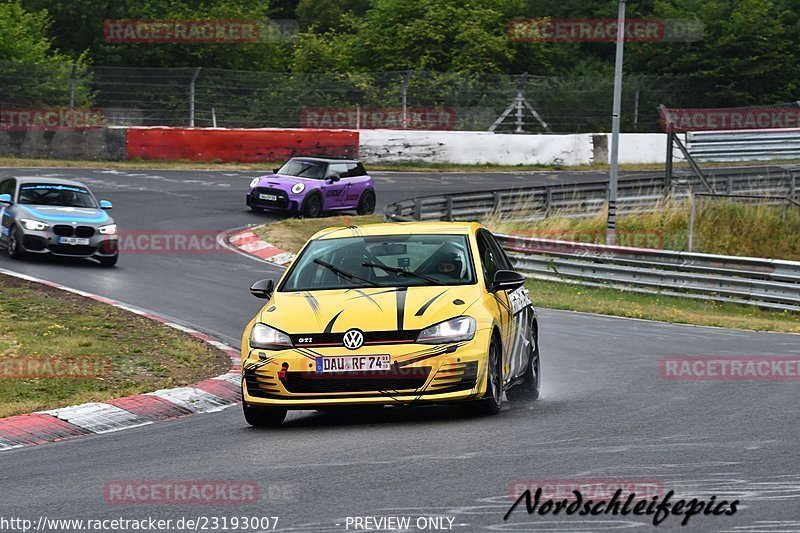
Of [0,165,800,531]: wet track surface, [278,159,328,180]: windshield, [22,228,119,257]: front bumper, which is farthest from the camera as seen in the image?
[278,159,328,180]: windshield

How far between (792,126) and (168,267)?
2914cm

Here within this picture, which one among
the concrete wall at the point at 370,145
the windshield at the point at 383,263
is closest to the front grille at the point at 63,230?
the windshield at the point at 383,263

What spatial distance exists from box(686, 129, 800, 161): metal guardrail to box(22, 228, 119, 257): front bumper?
1960 centimetres

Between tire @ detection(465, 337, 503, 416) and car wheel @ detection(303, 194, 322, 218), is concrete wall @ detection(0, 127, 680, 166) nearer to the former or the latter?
car wheel @ detection(303, 194, 322, 218)

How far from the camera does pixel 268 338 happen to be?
945 cm

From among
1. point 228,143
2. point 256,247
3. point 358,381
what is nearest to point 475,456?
point 358,381

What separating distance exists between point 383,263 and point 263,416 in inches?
60.4

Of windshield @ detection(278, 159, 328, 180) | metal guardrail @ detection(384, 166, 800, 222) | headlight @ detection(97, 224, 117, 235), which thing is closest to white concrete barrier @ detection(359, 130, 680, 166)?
metal guardrail @ detection(384, 166, 800, 222)

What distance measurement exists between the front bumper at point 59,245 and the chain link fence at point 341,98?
18.1m

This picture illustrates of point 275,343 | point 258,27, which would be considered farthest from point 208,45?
point 275,343

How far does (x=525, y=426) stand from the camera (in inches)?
358

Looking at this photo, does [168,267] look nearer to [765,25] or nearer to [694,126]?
[694,126]

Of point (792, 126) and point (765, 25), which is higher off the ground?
point (765, 25)

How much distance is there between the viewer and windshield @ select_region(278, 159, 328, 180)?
103 ft
